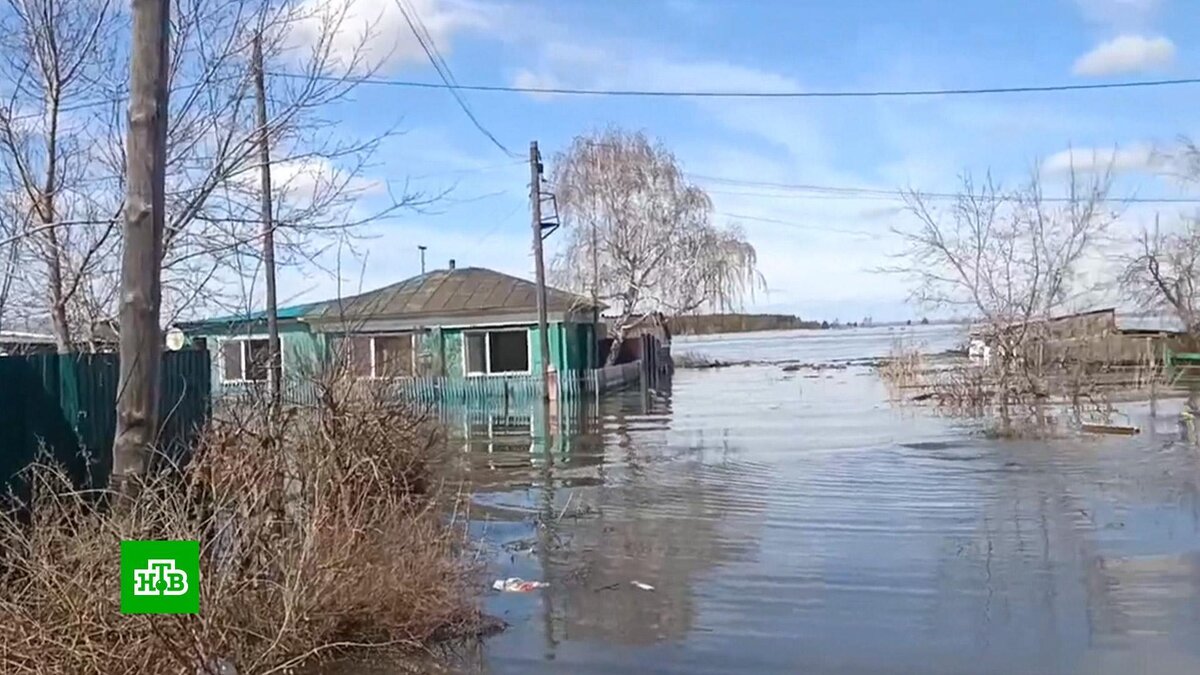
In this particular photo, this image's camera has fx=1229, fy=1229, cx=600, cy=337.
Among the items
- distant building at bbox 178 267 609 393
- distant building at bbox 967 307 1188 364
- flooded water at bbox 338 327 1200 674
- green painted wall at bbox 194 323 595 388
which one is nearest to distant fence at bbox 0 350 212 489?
→ flooded water at bbox 338 327 1200 674

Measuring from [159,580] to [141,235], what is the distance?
6.44 feet

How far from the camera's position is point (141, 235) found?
5766 mm

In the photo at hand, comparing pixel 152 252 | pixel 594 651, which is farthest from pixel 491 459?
pixel 152 252

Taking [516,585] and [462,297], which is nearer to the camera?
[516,585]

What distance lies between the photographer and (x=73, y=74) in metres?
13.2

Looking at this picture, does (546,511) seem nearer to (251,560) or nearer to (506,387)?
(251,560)

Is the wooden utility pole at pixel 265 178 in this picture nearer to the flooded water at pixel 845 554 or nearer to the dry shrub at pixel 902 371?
the flooded water at pixel 845 554

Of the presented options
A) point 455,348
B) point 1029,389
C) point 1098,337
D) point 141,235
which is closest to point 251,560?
point 141,235

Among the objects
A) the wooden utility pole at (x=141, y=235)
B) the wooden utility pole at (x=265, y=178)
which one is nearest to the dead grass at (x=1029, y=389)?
the wooden utility pole at (x=265, y=178)

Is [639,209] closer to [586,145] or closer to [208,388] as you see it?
[586,145]

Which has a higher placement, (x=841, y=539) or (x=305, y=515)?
(x=305, y=515)

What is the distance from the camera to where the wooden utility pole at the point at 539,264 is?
3184 cm

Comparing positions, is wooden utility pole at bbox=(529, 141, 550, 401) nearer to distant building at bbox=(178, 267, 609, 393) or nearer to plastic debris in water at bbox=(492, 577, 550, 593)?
distant building at bbox=(178, 267, 609, 393)

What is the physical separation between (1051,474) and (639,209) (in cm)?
2784
